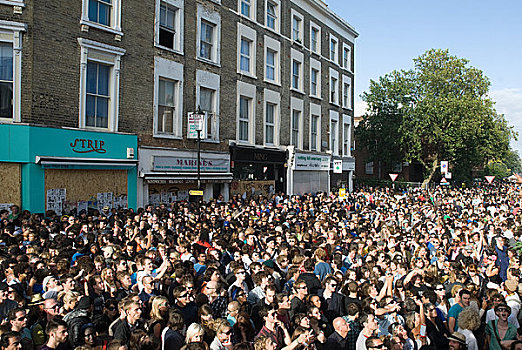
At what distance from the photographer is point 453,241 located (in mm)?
11125

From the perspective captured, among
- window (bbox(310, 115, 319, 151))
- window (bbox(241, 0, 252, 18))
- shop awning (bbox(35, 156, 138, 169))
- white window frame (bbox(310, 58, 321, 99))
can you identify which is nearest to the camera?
shop awning (bbox(35, 156, 138, 169))

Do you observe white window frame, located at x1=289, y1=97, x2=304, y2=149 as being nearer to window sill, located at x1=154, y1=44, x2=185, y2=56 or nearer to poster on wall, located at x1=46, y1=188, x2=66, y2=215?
window sill, located at x1=154, y1=44, x2=185, y2=56

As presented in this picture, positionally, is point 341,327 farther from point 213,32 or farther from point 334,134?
point 334,134

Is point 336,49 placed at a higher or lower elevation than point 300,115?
higher

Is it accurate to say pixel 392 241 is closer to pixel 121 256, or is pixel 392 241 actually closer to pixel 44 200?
pixel 121 256

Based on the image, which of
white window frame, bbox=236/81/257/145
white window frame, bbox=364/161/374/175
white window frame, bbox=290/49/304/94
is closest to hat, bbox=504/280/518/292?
white window frame, bbox=236/81/257/145

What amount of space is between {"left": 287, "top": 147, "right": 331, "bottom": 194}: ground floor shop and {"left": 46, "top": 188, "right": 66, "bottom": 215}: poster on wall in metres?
14.9

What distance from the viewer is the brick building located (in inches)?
580

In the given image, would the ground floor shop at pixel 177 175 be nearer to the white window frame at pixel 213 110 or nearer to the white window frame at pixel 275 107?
the white window frame at pixel 213 110

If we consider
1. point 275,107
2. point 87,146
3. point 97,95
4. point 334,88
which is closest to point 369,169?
point 334,88

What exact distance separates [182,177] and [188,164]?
75cm

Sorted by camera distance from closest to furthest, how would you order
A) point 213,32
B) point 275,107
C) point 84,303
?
point 84,303
point 213,32
point 275,107

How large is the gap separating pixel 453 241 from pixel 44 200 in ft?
41.4

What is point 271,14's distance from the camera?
26.7m
